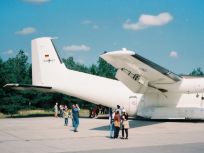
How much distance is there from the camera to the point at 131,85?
19484 mm

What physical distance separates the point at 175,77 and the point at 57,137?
25.8 ft

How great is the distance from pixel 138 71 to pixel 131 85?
2.03 m

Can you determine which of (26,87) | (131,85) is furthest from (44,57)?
(131,85)

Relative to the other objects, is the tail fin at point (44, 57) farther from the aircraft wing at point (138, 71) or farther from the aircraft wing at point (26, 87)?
the aircraft wing at point (138, 71)

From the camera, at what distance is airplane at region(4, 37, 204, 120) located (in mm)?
17519

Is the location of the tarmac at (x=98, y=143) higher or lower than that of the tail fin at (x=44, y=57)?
lower

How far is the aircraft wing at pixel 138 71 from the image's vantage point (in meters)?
14.7

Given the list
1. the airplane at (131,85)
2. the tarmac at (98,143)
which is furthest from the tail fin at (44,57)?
the tarmac at (98,143)

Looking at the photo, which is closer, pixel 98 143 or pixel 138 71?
pixel 98 143

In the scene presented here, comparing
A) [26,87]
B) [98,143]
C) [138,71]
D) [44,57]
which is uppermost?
[44,57]

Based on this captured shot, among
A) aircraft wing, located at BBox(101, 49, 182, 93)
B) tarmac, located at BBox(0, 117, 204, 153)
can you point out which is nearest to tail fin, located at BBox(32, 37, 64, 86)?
aircraft wing, located at BBox(101, 49, 182, 93)

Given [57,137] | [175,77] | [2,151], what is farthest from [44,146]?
[175,77]

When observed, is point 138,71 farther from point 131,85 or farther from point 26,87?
point 26,87

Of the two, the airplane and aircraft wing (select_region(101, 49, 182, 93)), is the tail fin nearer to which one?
the airplane
